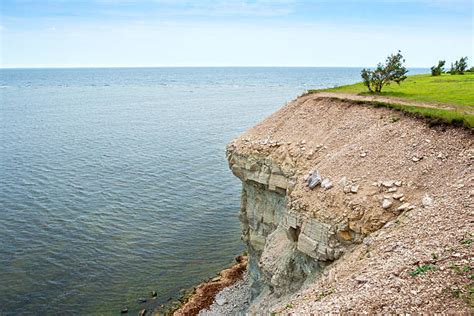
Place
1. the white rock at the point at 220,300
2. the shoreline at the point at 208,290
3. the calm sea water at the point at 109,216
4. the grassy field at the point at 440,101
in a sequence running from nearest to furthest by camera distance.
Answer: the grassy field at the point at 440,101 < the shoreline at the point at 208,290 < the white rock at the point at 220,300 < the calm sea water at the point at 109,216

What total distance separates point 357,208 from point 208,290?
20415 millimetres

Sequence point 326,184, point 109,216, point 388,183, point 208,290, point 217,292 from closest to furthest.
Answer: point 388,183 → point 326,184 → point 217,292 → point 208,290 → point 109,216

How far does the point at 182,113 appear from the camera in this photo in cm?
11575

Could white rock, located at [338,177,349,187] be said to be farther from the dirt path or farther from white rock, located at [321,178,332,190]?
the dirt path

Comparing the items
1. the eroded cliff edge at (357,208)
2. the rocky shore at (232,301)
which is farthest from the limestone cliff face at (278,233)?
the rocky shore at (232,301)

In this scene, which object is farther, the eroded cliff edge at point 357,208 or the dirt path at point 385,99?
the dirt path at point 385,99

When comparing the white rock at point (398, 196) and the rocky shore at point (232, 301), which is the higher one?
the white rock at point (398, 196)

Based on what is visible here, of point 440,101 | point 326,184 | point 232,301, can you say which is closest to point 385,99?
point 440,101

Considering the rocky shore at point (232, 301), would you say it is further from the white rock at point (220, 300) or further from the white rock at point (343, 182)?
the white rock at point (343, 182)

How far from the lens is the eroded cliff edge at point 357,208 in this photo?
45.1 ft

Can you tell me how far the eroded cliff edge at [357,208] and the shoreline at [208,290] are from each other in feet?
16.5

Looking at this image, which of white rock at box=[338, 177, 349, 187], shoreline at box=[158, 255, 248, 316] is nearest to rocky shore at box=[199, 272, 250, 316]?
shoreline at box=[158, 255, 248, 316]

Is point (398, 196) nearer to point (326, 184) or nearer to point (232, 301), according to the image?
point (326, 184)

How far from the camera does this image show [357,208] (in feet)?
Answer: 61.4
